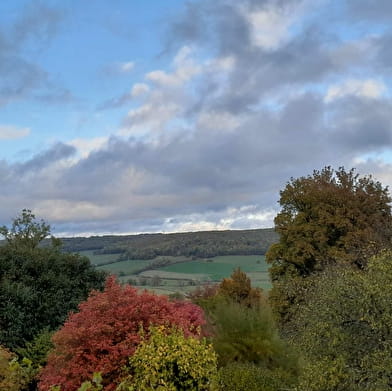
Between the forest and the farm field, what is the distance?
4628cm

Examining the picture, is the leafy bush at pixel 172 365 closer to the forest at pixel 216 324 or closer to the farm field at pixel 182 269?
the forest at pixel 216 324

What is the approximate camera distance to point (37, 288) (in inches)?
784

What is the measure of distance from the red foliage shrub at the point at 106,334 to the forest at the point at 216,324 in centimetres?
3

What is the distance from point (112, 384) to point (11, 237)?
715 inches

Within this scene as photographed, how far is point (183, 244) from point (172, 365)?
86228 millimetres

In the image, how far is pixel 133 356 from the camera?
432 inches

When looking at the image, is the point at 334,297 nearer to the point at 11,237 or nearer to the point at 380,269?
the point at 380,269

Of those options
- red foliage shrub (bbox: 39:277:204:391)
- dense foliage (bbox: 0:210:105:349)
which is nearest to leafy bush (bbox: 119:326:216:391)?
red foliage shrub (bbox: 39:277:204:391)

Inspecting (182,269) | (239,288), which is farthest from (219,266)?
(239,288)

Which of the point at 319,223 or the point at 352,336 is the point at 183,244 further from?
the point at 352,336

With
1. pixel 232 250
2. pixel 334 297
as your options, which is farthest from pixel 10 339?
pixel 232 250

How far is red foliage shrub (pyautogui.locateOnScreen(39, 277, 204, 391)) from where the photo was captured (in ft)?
38.1

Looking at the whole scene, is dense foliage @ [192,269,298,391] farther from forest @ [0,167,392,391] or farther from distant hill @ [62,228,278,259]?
distant hill @ [62,228,278,259]

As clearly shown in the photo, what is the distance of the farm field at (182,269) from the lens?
247ft
